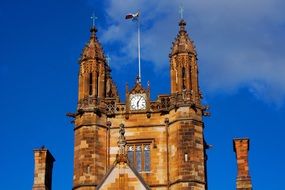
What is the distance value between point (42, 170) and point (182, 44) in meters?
10.2

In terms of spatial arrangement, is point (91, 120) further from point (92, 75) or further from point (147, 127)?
point (147, 127)

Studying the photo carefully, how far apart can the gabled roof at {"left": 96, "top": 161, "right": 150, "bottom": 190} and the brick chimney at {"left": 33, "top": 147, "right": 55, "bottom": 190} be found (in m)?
7.19

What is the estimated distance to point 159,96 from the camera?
42594mm

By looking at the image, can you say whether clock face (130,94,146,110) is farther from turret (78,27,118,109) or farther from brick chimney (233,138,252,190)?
brick chimney (233,138,252,190)

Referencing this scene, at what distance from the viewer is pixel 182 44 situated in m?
43.0

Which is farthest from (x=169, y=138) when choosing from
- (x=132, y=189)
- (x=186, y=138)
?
(x=132, y=189)

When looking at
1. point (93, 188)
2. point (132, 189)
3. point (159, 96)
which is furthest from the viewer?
point (159, 96)

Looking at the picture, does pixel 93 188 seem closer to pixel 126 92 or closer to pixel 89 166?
pixel 89 166

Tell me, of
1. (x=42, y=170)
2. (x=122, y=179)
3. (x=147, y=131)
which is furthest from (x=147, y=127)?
(x=122, y=179)

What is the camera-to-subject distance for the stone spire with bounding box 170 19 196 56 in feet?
141

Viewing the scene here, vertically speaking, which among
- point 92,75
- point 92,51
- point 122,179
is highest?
point 92,51

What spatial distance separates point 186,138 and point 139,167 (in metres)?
2.92

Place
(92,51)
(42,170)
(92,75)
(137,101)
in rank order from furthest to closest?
(92,51) → (92,75) → (137,101) → (42,170)

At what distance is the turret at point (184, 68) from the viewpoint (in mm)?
41906
